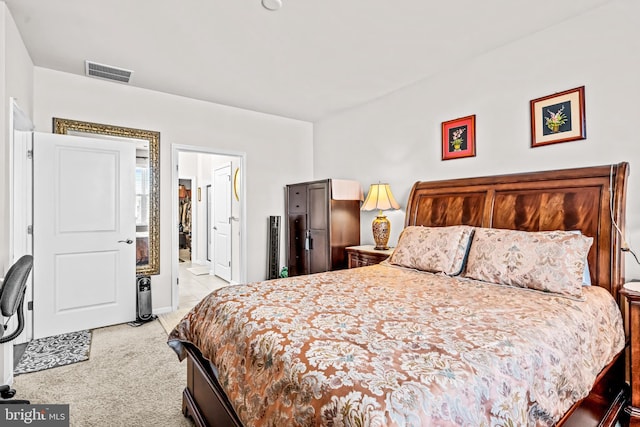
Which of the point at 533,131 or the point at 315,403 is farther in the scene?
the point at 533,131

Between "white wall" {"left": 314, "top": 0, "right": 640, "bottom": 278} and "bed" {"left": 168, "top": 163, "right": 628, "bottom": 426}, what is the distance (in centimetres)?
23

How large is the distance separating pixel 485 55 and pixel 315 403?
3280mm

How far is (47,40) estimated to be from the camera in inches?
110

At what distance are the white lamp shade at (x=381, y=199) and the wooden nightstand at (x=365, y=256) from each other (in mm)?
486

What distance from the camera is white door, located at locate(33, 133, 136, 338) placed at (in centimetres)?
319

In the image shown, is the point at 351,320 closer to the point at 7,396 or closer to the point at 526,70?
the point at 7,396

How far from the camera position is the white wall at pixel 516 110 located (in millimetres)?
2229

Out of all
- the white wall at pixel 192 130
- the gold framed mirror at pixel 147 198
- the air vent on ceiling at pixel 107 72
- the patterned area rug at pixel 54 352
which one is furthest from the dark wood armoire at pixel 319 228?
the patterned area rug at pixel 54 352

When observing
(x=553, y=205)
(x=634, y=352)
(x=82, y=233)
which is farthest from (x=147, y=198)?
(x=634, y=352)

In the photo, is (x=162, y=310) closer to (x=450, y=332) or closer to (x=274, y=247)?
(x=274, y=247)

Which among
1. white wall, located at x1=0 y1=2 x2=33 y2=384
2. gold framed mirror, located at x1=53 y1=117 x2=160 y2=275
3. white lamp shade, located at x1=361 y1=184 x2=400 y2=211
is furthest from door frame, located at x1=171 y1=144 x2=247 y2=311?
white lamp shade, located at x1=361 y1=184 x2=400 y2=211

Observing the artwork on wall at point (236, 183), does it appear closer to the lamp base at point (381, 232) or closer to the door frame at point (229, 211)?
the door frame at point (229, 211)

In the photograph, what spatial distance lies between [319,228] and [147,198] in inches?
83.1

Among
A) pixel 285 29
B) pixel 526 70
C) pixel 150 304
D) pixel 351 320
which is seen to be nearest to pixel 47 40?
pixel 285 29
